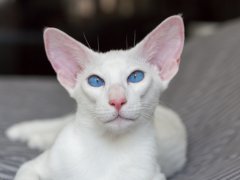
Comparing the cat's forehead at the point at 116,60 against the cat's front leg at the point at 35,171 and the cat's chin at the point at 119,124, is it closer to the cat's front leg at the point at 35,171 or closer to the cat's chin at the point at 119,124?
the cat's chin at the point at 119,124

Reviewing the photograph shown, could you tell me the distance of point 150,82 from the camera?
37.4 inches

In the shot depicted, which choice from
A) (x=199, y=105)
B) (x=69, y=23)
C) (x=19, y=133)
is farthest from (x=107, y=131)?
(x=69, y=23)

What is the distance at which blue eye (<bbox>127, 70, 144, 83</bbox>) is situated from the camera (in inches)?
36.7

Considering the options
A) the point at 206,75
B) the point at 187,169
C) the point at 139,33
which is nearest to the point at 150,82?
the point at 187,169

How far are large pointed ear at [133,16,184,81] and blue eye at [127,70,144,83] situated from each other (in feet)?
0.20

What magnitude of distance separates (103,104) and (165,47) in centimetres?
22

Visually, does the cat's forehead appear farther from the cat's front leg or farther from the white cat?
the cat's front leg

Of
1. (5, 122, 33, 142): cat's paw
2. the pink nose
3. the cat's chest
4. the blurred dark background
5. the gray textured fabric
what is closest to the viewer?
the pink nose

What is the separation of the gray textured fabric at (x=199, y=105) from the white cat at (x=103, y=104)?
0.18 metres

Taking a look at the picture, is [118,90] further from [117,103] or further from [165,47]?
[165,47]

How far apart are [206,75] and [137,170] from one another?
0.86m

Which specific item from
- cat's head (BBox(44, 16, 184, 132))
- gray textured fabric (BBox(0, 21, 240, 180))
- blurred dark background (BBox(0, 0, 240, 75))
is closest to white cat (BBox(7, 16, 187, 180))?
cat's head (BBox(44, 16, 184, 132))

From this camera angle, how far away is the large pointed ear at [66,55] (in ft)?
3.23

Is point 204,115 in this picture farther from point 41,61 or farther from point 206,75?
point 41,61
